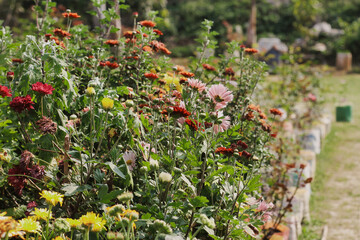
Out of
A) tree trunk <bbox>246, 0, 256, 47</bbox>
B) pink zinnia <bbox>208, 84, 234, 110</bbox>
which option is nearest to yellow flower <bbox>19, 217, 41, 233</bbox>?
pink zinnia <bbox>208, 84, 234, 110</bbox>

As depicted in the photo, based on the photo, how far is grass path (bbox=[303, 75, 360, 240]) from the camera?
3.46 meters

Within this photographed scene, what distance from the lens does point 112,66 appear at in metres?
2.00

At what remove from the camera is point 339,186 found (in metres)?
4.32

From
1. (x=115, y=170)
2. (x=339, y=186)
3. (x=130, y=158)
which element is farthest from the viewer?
(x=339, y=186)

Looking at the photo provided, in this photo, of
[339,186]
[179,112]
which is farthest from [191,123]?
[339,186]

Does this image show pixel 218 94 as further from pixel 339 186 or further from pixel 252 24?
pixel 252 24

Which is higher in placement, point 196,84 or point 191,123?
point 196,84

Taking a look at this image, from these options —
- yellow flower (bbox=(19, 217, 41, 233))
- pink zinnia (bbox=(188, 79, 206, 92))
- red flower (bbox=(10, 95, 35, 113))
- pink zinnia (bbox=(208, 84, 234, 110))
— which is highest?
pink zinnia (bbox=(188, 79, 206, 92))

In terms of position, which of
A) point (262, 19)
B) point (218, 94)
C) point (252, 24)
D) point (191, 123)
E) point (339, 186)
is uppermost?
point (262, 19)

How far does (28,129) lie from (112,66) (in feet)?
1.63

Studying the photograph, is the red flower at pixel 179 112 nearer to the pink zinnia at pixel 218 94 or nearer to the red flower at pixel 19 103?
the pink zinnia at pixel 218 94

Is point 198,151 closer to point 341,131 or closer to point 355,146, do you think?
point 355,146

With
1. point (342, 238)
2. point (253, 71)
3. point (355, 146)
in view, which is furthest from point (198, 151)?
point (355, 146)

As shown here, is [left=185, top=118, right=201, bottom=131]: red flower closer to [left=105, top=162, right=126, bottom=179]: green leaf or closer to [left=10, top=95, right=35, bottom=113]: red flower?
[left=105, top=162, right=126, bottom=179]: green leaf
